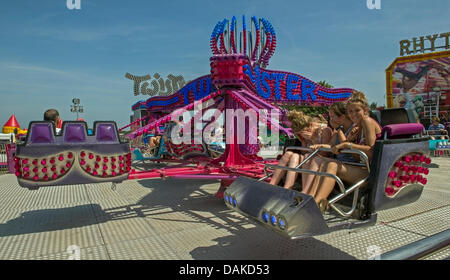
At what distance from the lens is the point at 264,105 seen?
5223 millimetres

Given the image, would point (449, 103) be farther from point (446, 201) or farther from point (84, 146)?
point (84, 146)

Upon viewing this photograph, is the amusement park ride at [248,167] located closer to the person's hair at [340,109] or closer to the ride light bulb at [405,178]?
the ride light bulb at [405,178]

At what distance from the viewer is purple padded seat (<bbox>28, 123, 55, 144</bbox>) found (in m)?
2.92

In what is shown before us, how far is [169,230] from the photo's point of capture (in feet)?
11.8

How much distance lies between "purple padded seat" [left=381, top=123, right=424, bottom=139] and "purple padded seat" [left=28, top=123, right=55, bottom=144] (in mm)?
3057

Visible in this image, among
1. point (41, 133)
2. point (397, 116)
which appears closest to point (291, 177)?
point (397, 116)

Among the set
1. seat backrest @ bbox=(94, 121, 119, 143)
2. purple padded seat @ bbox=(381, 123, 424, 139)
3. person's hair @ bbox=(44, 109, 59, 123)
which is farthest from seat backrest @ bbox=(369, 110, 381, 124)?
person's hair @ bbox=(44, 109, 59, 123)

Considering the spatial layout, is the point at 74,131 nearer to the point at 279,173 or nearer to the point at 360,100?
Answer: the point at 279,173

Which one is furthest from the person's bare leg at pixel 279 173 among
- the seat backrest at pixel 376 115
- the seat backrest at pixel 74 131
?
the seat backrest at pixel 74 131

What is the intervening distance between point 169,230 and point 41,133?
1.72 m

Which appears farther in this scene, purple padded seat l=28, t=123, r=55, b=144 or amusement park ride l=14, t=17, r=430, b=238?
purple padded seat l=28, t=123, r=55, b=144

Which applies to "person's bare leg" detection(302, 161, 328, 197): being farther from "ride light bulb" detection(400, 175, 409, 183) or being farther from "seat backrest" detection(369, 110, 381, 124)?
"seat backrest" detection(369, 110, 381, 124)

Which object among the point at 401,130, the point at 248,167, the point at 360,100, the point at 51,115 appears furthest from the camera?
the point at 248,167
